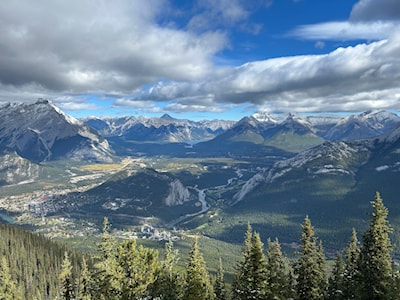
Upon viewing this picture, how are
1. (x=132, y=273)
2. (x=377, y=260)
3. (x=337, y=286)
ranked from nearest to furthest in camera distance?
(x=377, y=260) < (x=132, y=273) < (x=337, y=286)

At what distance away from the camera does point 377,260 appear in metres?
46.9

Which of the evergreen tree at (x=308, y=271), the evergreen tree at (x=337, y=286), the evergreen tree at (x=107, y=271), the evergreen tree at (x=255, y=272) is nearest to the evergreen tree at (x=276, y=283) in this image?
the evergreen tree at (x=255, y=272)

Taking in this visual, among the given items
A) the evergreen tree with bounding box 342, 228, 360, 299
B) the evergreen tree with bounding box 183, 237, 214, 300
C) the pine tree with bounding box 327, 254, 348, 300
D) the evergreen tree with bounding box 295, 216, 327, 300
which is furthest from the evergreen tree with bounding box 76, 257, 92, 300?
the evergreen tree with bounding box 342, 228, 360, 299

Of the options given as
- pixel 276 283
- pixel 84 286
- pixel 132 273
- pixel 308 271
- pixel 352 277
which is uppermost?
pixel 276 283

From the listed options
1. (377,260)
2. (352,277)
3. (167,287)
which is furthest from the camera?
(167,287)

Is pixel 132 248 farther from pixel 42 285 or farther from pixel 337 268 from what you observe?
pixel 42 285

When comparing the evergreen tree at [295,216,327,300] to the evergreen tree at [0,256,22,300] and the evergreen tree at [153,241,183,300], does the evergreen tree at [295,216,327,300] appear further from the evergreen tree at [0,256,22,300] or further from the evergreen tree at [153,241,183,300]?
the evergreen tree at [0,256,22,300]

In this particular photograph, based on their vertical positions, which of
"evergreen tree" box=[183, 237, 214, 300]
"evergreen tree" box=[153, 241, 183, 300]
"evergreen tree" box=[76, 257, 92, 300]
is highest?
"evergreen tree" box=[183, 237, 214, 300]

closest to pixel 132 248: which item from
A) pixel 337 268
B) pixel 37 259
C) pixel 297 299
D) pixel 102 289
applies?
pixel 102 289

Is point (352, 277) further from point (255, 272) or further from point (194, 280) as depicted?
point (194, 280)

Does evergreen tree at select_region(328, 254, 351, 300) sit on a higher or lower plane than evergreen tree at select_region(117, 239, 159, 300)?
lower

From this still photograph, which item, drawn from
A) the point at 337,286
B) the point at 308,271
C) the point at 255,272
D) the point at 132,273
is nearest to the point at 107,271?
the point at 132,273

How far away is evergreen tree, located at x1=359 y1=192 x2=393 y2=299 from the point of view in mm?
46475

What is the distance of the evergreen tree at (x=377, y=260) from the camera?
46.5 metres
